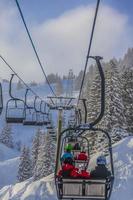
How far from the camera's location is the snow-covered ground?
35688 mm

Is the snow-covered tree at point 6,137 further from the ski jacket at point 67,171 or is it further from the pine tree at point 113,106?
the ski jacket at point 67,171

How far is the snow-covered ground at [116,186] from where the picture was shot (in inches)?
1405

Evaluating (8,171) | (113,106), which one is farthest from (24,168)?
(113,106)

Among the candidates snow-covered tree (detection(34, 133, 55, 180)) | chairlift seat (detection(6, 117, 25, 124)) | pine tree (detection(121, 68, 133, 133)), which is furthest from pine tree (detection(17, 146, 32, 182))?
chairlift seat (detection(6, 117, 25, 124))

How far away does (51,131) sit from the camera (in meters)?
34.3

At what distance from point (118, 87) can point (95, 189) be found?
3935 centimetres

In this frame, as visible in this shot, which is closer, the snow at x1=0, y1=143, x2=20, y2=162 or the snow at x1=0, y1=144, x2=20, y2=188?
the snow at x1=0, y1=144, x2=20, y2=188

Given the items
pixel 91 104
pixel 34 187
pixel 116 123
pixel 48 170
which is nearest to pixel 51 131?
pixel 34 187

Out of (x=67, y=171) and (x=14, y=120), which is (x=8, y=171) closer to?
(x=14, y=120)

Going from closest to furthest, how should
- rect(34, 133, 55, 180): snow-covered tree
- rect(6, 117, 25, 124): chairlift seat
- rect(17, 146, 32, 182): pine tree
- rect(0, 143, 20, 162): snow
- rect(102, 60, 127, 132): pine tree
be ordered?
rect(6, 117, 25, 124): chairlift seat
rect(102, 60, 127, 132): pine tree
rect(34, 133, 55, 180): snow-covered tree
rect(17, 146, 32, 182): pine tree
rect(0, 143, 20, 162): snow

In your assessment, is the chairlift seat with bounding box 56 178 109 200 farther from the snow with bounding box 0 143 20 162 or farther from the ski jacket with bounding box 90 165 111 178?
the snow with bounding box 0 143 20 162

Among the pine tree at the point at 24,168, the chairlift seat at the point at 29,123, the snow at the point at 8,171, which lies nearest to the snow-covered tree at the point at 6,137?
the snow at the point at 8,171

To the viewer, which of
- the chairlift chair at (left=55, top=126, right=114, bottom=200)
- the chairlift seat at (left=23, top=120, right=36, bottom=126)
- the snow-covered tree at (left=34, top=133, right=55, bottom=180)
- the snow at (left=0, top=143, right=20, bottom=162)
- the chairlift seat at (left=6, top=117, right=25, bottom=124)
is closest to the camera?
the chairlift chair at (left=55, top=126, right=114, bottom=200)

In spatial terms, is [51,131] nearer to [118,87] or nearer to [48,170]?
[118,87]
